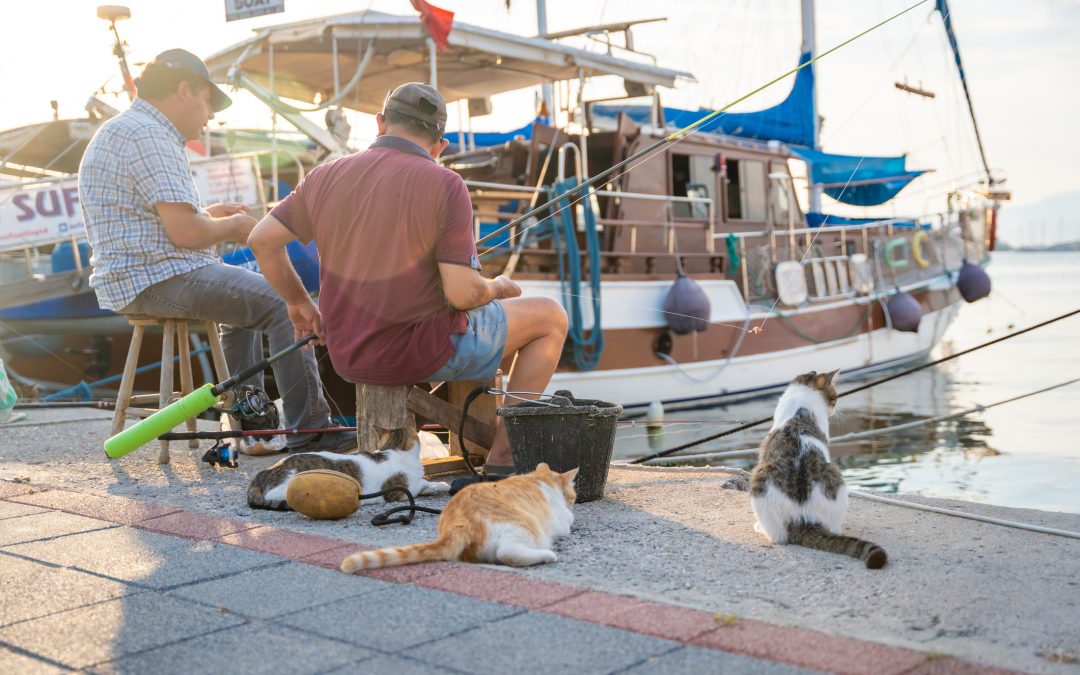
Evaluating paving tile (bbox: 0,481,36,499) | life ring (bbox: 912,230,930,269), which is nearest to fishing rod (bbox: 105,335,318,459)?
paving tile (bbox: 0,481,36,499)

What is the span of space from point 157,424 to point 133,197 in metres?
1.08

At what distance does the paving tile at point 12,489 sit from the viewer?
4.09 meters

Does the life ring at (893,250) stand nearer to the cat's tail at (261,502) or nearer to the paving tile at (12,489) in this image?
the cat's tail at (261,502)

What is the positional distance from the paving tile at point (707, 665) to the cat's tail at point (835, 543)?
1.09 metres

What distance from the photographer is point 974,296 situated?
57.3ft

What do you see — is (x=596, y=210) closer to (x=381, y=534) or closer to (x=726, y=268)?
(x=726, y=268)

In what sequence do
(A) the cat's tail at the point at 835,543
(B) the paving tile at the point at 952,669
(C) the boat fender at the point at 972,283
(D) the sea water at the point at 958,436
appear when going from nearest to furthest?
(B) the paving tile at the point at 952,669
(A) the cat's tail at the point at 835,543
(D) the sea water at the point at 958,436
(C) the boat fender at the point at 972,283

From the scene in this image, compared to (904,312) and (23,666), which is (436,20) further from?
(904,312)

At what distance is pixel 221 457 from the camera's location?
480cm

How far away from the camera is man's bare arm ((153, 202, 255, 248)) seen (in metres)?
4.52

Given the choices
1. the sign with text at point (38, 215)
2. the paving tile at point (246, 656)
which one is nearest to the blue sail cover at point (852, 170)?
the sign with text at point (38, 215)

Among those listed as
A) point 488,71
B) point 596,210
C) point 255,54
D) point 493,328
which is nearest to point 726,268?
point 596,210

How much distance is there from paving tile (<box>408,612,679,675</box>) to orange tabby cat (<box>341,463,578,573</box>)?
583 millimetres

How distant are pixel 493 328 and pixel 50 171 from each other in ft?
40.4
